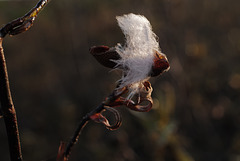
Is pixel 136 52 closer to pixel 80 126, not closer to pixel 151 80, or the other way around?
pixel 80 126

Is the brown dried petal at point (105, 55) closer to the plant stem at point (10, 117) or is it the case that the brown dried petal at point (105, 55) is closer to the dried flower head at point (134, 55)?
the dried flower head at point (134, 55)

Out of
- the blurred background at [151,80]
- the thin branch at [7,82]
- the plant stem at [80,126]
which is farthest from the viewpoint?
the blurred background at [151,80]

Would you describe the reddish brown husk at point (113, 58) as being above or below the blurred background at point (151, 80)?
above

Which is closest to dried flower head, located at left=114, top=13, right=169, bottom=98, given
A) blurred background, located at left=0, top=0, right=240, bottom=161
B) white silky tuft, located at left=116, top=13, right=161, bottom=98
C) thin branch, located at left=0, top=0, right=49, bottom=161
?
white silky tuft, located at left=116, top=13, right=161, bottom=98

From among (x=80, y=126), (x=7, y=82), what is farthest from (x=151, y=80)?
(x=7, y=82)

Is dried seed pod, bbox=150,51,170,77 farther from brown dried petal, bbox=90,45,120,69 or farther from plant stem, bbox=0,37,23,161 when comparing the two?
plant stem, bbox=0,37,23,161

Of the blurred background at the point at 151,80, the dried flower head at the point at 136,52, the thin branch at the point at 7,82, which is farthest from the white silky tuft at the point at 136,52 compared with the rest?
the blurred background at the point at 151,80
